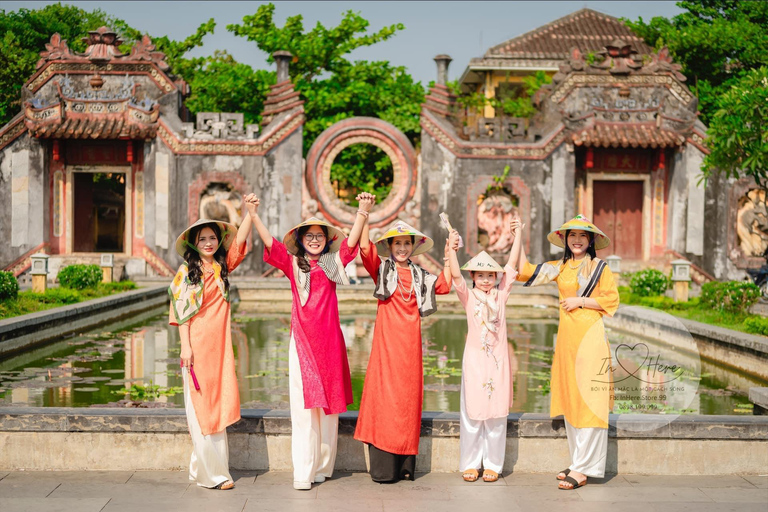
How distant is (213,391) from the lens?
476 centimetres

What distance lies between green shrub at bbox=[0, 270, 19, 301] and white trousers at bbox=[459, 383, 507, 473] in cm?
840

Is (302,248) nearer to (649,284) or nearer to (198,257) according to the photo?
(198,257)

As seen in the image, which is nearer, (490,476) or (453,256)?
(490,476)

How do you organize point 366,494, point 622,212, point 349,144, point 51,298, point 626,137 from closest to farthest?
point 366,494 → point 51,298 → point 626,137 → point 349,144 → point 622,212

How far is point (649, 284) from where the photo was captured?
14.0 m

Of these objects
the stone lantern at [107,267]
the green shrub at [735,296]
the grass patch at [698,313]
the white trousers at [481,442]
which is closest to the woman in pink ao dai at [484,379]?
the white trousers at [481,442]

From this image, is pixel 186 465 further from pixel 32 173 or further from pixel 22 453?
pixel 32 173

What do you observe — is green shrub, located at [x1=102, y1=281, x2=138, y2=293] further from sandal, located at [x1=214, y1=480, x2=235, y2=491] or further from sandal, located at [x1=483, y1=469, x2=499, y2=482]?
sandal, located at [x1=483, y1=469, x2=499, y2=482]

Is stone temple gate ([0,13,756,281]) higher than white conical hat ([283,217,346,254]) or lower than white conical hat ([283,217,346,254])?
higher

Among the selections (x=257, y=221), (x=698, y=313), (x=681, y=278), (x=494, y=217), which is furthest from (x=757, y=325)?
(x=494, y=217)

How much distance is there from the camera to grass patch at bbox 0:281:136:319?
434 inches

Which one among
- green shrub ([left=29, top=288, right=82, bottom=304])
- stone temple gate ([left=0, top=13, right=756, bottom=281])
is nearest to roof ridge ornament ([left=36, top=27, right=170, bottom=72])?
stone temple gate ([left=0, top=13, right=756, bottom=281])

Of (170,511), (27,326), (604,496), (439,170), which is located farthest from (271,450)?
(439,170)

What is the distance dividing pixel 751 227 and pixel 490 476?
654 inches
